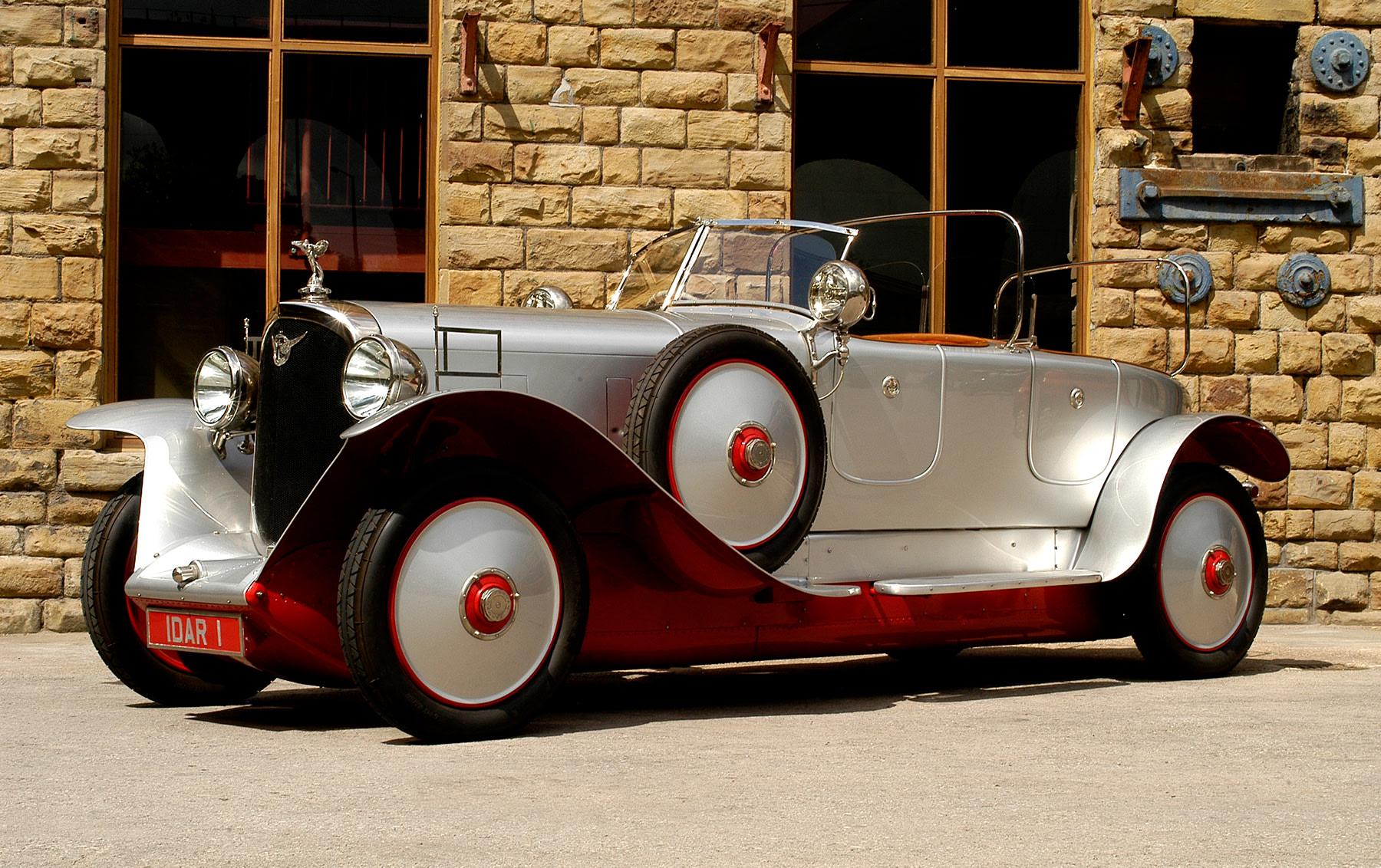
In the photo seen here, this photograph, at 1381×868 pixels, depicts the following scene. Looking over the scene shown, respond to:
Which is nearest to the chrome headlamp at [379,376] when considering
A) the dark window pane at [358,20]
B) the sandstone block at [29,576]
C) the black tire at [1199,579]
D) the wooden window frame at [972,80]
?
the black tire at [1199,579]

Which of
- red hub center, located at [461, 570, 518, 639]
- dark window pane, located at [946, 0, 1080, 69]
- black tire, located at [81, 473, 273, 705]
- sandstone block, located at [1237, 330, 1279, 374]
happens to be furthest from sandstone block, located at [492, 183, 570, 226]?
red hub center, located at [461, 570, 518, 639]

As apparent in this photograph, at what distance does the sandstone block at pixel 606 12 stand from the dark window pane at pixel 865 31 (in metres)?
1.11

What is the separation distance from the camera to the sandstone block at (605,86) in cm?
836

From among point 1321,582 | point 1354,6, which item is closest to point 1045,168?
point 1354,6

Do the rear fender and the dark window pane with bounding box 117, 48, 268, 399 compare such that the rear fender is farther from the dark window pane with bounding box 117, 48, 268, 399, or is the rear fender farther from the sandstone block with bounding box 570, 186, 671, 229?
the dark window pane with bounding box 117, 48, 268, 399

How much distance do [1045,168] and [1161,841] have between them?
6.82 m

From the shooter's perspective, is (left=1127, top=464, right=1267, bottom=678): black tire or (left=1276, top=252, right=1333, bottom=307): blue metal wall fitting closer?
(left=1127, top=464, right=1267, bottom=678): black tire

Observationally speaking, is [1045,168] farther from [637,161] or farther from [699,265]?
[699,265]

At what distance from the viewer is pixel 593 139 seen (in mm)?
8344

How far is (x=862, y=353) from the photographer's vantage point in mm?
5277

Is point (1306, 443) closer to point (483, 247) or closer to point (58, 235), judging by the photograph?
point (483, 247)

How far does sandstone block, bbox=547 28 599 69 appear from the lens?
8336 millimetres

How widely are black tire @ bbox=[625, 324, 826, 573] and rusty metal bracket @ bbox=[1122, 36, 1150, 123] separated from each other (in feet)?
16.1

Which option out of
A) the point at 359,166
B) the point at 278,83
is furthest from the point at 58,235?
the point at 359,166
